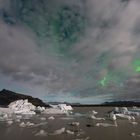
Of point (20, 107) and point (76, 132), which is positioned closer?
point (76, 132)

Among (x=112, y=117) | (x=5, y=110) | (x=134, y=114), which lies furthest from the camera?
(x=5, y=110)

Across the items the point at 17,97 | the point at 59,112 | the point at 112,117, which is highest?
the point at 17,97

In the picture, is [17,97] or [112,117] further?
[17,97]

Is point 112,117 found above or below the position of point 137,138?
above

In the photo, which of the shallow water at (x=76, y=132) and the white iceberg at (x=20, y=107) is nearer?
the shallow water at (x=76, y=132)

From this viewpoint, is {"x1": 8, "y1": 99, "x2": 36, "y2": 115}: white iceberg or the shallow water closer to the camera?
the shallow water

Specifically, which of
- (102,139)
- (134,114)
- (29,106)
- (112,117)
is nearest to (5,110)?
(29,106)

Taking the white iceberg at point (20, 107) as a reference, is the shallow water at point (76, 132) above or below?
below

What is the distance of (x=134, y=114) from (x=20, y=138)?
68.8ft

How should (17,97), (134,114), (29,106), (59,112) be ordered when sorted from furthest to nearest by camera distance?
1. (17,97)
2. (29,106)
3. (59,112)
4. (134,114)

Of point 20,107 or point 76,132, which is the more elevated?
point 20,107

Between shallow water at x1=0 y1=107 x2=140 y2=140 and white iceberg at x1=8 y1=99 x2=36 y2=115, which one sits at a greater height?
white iceberg at x1=8 y1=99 x2=36 y2=115

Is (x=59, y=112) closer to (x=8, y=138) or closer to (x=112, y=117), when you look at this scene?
(x=112, y=117)

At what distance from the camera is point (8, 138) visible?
37.0ft
